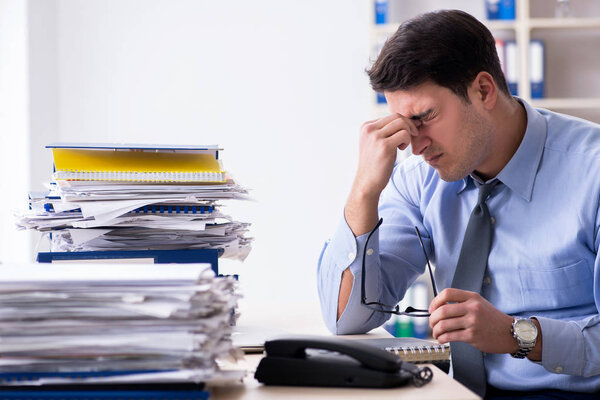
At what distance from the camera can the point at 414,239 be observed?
5.24 ft

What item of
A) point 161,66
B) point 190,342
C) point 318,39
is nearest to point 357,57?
point 318,39

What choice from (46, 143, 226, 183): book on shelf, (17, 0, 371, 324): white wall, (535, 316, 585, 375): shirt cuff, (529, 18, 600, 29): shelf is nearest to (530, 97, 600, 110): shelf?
(529, 18, 600, 29): shelf

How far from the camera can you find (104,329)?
2.66ft

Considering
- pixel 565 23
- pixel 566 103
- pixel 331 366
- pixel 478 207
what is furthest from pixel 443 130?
pixel 565 23

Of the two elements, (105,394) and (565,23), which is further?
(565,23)

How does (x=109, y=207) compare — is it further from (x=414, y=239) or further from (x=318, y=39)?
(x=318, y=39)

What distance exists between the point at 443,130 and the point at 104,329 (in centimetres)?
90

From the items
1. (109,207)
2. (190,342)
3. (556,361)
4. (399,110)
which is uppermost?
(399,110)

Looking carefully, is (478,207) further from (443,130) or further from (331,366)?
A: (331,366)

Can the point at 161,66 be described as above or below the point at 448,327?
above

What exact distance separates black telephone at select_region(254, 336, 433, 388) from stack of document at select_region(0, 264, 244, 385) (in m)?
0.10

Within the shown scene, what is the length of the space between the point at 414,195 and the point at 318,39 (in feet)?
7.20

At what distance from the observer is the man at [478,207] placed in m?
1.38

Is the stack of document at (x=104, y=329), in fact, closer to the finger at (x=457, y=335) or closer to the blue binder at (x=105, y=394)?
the blue binder at (x=105, y=394)
